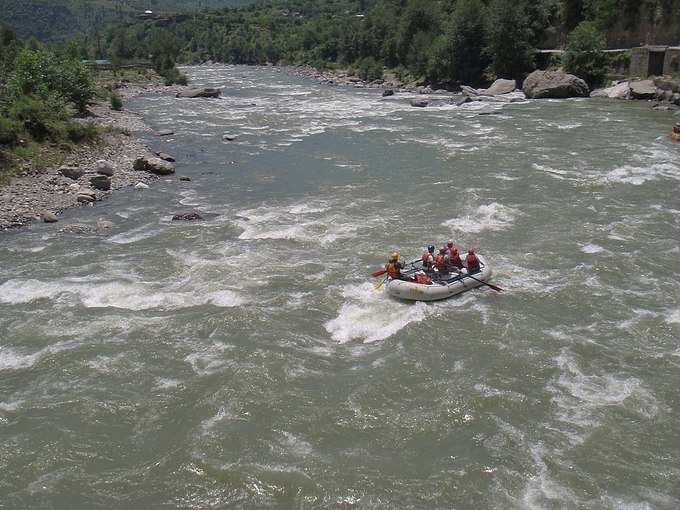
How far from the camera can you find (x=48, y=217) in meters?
21.0

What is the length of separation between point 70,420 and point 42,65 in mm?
34923

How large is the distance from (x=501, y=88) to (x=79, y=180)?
41583 mm

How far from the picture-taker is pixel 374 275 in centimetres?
1591

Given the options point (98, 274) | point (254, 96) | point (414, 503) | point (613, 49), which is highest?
point (613, 49)

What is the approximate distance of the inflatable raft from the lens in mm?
14719

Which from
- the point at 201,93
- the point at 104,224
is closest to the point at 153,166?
the point at 104,224

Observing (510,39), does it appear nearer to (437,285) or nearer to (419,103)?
(419,103)

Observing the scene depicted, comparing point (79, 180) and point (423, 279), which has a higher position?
point (79, 180)

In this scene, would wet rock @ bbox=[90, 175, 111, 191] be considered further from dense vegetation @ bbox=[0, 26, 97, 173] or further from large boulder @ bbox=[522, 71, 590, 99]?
large boulder @ bbox=[522, 71, 590, 99]

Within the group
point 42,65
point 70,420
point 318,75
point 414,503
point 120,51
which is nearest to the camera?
point 414,503

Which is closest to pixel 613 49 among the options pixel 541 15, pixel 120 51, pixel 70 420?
pixel 541 15

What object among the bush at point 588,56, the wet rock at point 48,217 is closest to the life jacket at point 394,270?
the wet rock at point 48,217

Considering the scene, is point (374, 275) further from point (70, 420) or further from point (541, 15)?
point (541, 15)

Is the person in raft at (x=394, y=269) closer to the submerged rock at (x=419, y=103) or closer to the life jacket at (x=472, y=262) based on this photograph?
the life jacket at (x=472, y=262)
